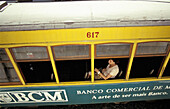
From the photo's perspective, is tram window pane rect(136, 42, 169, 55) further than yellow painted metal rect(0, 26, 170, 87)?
Yes

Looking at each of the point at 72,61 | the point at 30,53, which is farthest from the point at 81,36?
the point at 30,53

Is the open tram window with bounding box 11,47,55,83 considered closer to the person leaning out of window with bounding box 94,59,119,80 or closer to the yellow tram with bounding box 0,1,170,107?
the yellow tram with bounding box 0,1,170,107

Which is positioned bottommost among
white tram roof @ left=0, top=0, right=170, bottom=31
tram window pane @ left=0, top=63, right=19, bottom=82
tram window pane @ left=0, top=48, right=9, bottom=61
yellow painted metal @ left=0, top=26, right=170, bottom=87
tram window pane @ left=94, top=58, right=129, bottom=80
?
tram window pane @ left=94, top=58, right=129, bottom=80

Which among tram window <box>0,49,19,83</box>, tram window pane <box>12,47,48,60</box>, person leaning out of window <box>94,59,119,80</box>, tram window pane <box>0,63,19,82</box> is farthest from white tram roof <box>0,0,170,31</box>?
person leaning out of window <box>94,59,119,80</box>

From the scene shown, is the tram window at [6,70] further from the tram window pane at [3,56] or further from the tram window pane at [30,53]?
the tram window pane at [30,53]

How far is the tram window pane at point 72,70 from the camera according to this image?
3.21 m

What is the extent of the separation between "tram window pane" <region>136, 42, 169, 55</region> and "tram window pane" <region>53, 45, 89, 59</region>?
1075 millimetres

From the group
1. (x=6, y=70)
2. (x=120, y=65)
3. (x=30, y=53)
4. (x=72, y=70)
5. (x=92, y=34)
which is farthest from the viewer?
(x=120, y=65)

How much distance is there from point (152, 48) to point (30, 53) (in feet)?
8.01

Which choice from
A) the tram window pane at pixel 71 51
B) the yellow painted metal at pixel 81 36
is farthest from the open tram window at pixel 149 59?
the tram window pane at pixel 71 51

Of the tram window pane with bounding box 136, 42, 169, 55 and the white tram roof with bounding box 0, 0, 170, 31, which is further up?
the white tram roof with bounding box 0, 0, 170, 31

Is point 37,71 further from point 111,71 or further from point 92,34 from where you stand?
point 111,71

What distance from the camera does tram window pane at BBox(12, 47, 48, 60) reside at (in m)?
2.68

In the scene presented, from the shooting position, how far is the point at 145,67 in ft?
11.2
